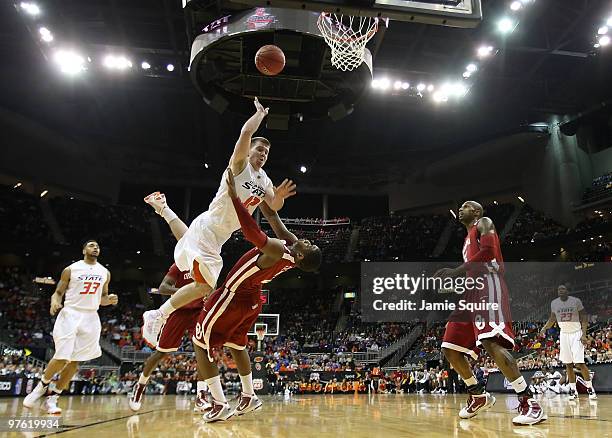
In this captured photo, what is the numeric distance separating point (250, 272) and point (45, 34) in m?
13.6

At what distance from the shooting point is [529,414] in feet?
10.8

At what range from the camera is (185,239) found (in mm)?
3881

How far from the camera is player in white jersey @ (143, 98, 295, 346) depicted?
12.1 feet

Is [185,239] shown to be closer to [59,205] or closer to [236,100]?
[236,100]

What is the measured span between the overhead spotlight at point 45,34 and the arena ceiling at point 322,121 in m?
0.20

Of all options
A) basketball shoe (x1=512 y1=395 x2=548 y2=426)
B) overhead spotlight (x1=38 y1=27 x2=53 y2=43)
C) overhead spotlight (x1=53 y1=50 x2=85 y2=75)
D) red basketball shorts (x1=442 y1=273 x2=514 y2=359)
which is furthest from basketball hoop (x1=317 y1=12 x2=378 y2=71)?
overhead spotlight (x1=53 y1=50 x2=85 y2=75)

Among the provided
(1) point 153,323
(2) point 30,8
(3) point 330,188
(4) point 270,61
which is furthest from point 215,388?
(3) point 330,188

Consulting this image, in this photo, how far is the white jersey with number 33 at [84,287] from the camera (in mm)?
4949

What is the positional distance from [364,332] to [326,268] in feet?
14.4

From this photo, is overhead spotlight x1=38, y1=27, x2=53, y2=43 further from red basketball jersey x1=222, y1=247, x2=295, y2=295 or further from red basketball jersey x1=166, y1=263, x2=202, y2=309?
red basketball jersey x1=222, y1=247, x2=295, y2=295

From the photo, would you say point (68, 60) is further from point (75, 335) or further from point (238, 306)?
point (238, 306)

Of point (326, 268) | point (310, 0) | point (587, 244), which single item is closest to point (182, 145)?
point (326, 268)

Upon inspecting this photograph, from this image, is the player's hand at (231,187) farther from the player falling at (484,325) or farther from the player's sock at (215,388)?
the player falling at (484,325)

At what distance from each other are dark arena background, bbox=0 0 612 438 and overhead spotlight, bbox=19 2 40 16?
0.58 feet
